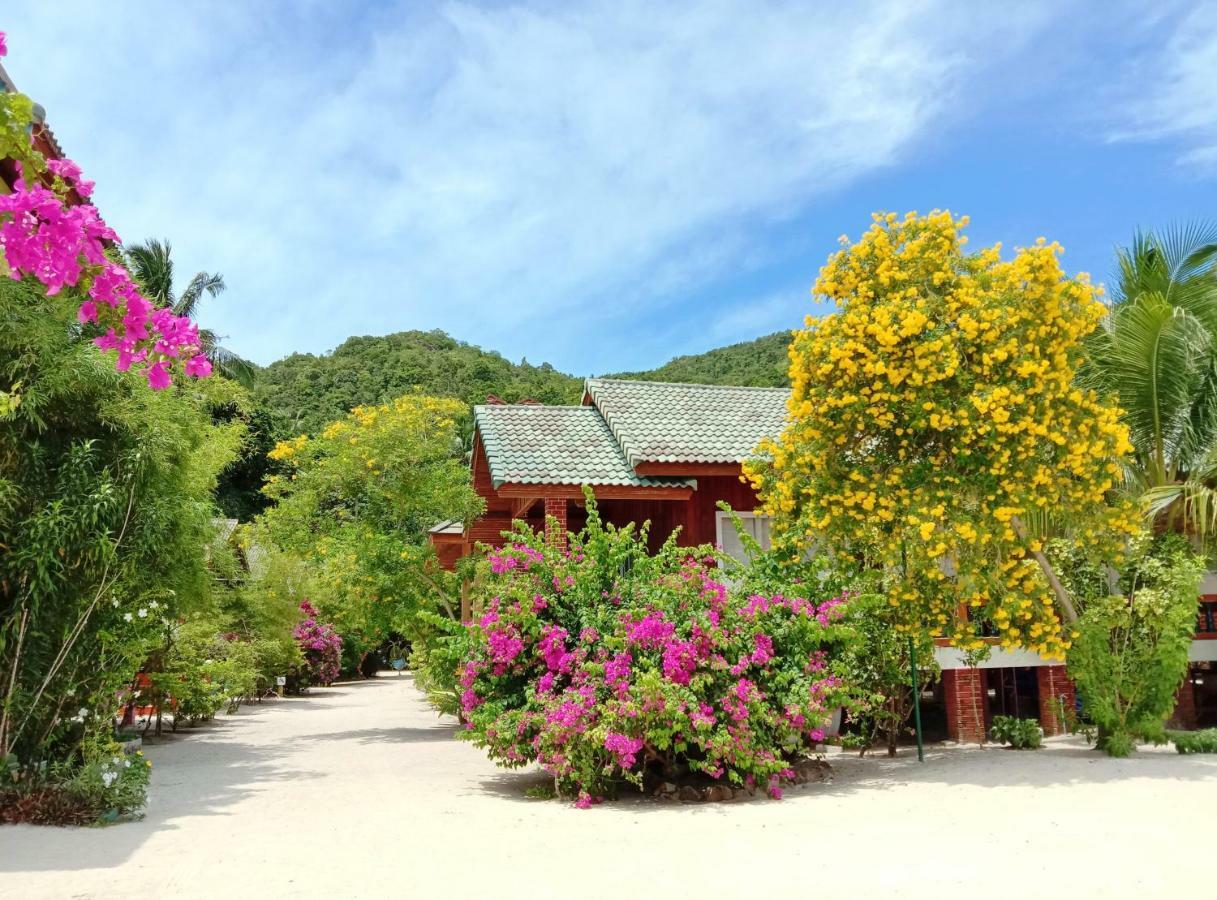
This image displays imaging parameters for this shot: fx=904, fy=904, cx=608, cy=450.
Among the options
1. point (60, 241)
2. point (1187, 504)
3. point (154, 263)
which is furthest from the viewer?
point (154, 263)

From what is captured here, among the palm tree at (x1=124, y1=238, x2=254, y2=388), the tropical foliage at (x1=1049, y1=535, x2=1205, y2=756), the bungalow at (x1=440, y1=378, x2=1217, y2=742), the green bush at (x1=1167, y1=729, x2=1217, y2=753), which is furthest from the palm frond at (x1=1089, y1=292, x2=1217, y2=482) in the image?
the palm tree at (x1=124, y1=238, x2=254, y2=388)

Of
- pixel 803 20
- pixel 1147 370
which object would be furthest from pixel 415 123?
pixel 1147 370

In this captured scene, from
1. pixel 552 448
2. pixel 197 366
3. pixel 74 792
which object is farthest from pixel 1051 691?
pixel 197 366

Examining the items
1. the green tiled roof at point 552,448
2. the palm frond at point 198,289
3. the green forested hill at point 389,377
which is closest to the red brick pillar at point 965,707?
the green tiled roof at point 552,448

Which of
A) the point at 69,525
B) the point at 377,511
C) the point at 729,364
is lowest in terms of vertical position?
the point at 69,525

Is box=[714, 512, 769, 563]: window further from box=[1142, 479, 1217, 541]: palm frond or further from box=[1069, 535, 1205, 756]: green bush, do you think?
box=[1142, 479, 1217, 541]: palm frond

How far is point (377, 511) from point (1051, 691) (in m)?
11.7

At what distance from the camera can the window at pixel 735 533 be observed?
13422 millimetres

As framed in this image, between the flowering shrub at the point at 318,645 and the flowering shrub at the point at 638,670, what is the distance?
64.3 ft

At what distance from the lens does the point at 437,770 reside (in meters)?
11.1

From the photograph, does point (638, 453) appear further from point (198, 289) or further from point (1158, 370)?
point (198, 289)

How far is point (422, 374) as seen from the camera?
43.5 meters

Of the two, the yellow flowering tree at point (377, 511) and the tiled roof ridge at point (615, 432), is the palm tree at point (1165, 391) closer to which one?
the tiled roof ridge at point (615, 432)

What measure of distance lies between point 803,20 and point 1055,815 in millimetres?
7985
